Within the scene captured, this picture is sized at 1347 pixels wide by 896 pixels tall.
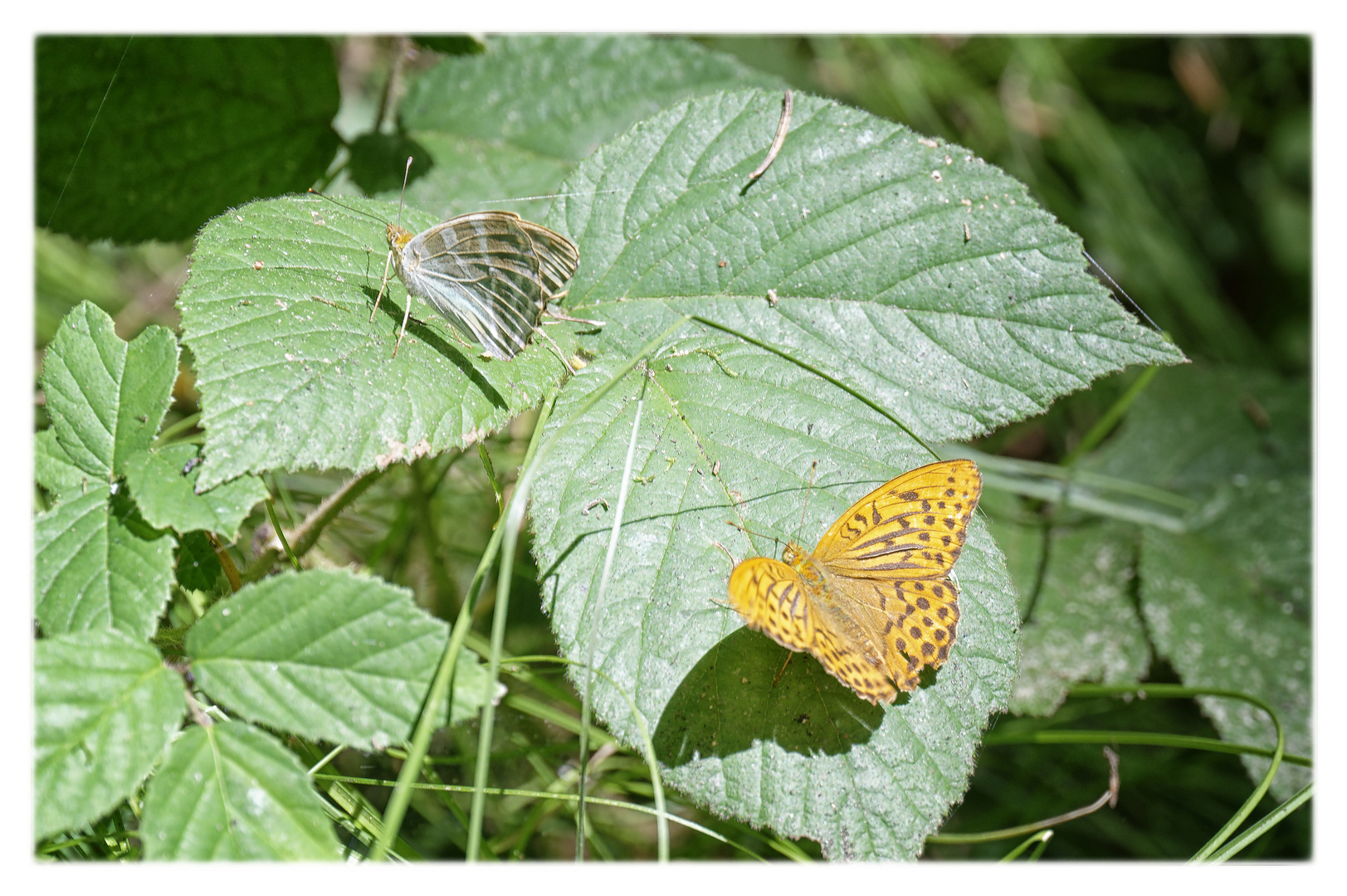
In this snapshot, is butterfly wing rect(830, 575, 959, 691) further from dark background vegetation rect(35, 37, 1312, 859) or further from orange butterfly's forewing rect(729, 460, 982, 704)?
dark background vegetation rect(35, 37, 1312, 859)

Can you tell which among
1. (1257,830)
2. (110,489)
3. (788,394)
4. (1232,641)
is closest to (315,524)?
(110,489)

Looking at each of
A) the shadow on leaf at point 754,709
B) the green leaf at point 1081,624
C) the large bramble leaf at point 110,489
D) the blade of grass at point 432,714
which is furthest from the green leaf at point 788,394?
the green leaf at point 1081,624

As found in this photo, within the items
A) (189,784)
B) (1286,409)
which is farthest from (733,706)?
(1286,409)

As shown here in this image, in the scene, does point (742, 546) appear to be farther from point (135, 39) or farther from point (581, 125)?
point (135, 39)

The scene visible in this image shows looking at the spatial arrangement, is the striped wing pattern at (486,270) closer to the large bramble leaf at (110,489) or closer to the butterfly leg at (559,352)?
the butterfly leg at (559,352)

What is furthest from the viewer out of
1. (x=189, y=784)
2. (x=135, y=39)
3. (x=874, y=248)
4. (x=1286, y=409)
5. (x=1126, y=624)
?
(x=1286, y=409)

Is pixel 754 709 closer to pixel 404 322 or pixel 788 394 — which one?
pixel 788 394

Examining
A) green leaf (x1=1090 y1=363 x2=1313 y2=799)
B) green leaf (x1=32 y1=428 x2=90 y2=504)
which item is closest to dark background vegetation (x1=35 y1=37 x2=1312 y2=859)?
green leaf (x1=1090 y1=363 x2=1313 y2=799)
